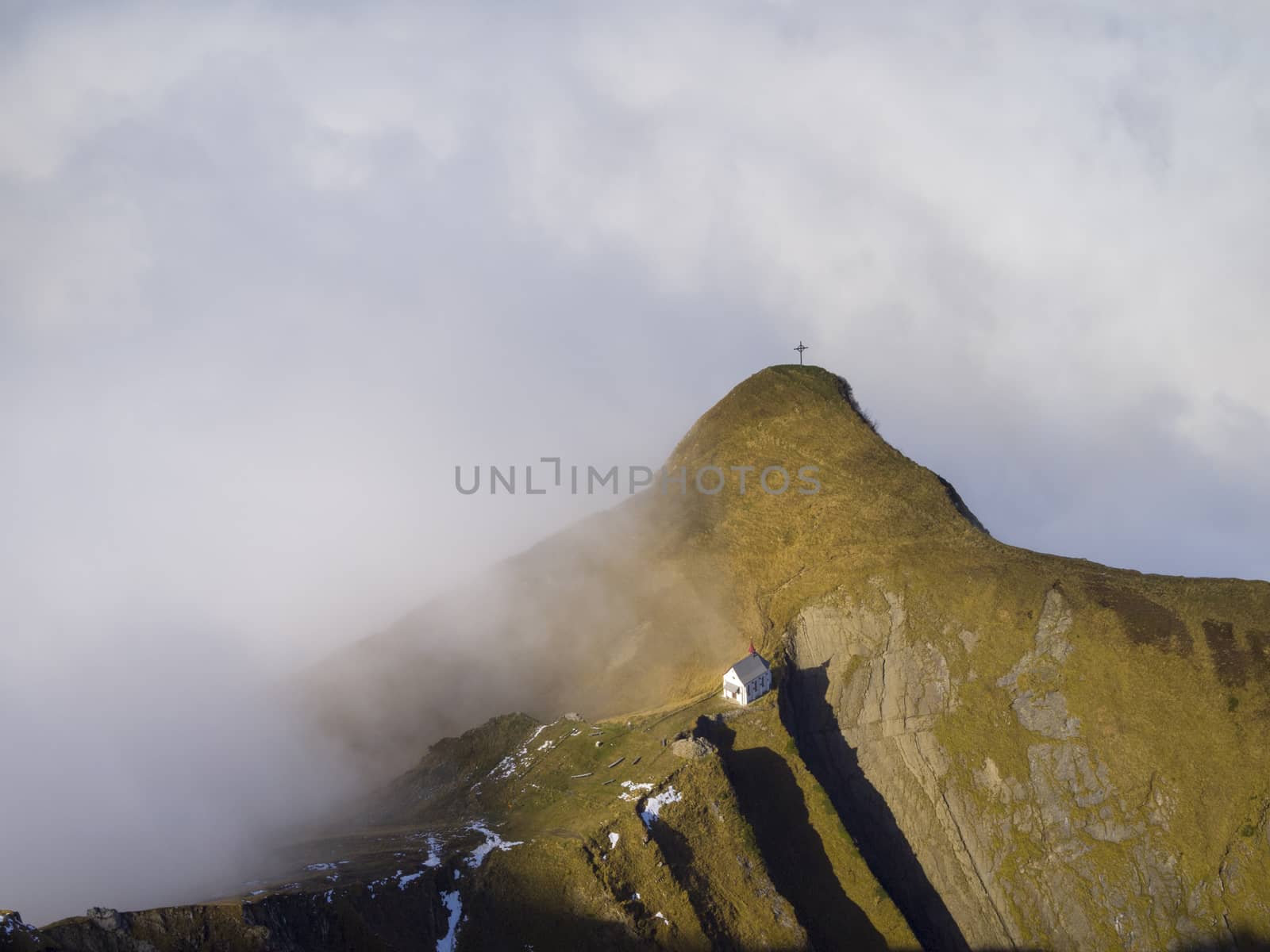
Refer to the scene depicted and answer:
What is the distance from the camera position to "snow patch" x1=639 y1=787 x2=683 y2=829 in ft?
314

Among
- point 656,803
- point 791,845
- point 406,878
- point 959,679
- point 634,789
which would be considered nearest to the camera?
point 406,878

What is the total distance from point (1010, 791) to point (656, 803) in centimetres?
4044

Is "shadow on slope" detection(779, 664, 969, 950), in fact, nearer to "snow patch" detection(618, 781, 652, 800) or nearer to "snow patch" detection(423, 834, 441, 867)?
"snow patch" detection(618, 781, 652, 800)

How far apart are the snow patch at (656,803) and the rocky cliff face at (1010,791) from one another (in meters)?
23.5

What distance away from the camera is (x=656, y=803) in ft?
317

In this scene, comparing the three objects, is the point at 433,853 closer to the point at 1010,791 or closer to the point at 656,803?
the point at 656,803

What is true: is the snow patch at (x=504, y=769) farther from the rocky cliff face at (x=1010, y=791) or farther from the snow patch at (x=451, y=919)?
the rocky cliff face at (x=1010, y=791)

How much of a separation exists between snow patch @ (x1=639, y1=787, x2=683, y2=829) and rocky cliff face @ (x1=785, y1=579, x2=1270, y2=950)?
23.5 metres

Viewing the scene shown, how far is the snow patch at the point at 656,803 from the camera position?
95562mm

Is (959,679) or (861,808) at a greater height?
(959,679)

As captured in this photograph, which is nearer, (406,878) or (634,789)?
(406,878)

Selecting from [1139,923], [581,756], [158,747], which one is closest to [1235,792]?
[1139,923]

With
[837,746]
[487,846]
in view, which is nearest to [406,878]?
[487,846]

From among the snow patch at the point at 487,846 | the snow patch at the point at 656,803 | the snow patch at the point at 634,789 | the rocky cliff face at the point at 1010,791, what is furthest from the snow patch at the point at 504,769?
the rocky cliff face at the point at 1010,791
